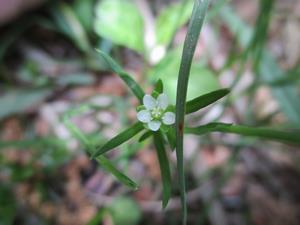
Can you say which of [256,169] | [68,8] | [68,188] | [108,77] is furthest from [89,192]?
[68,8]

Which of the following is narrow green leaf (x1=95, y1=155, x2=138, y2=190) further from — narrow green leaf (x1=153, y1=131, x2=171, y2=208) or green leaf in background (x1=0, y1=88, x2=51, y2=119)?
green leaf in background (x1=0, y1=88, x2=51, y2=119)

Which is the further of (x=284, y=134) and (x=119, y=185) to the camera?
(x=119, y=185)

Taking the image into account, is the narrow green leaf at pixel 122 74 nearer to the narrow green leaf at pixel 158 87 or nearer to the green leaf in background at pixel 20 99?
the narrow green leaf at pixel 158 87

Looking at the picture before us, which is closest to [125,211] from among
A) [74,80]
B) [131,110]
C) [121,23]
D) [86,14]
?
[131,110]

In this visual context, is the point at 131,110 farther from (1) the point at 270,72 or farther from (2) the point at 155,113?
(2) the point at 155,113

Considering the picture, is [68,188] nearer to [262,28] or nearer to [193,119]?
[193,119]

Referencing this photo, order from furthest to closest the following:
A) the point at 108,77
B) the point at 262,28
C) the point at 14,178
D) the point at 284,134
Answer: the point at 108,77 < the point at 14,178 < the point at 262,28 < the point at 284,134

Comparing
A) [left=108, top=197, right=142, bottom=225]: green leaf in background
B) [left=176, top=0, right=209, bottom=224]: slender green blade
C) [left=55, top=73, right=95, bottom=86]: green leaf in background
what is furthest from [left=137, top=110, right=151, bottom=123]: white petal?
[left=55, top=73, right=95, bottom=86]: green leaf in background

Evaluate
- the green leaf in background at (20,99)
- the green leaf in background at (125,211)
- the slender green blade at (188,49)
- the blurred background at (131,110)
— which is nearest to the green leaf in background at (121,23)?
the blurred background at (131,110)
